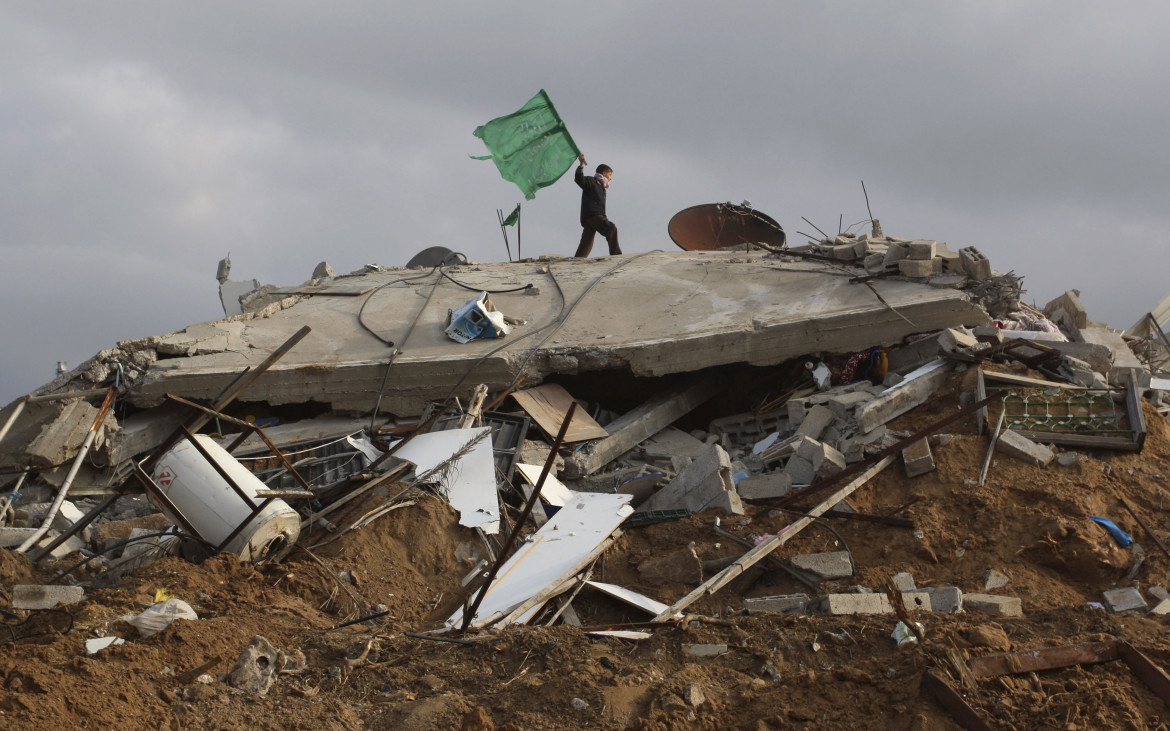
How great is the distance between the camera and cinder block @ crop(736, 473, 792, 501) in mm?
7004

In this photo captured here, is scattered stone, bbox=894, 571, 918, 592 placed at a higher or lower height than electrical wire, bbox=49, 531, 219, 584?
lower

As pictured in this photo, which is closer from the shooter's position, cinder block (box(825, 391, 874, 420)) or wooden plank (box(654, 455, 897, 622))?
wooden plank (box(654, 455, 897, 622))

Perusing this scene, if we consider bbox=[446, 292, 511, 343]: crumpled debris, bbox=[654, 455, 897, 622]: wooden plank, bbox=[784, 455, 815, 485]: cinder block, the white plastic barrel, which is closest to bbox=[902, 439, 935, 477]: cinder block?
bbox=[654, 455, 897, 622]: wooden plank

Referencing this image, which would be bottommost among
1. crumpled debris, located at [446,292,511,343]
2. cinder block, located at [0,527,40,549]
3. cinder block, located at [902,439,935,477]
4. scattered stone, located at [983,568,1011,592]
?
scattered stone, located at [983,568,1011,592]

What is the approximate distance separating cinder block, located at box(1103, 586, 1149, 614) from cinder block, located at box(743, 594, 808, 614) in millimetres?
1917

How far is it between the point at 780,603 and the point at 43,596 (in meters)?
4.63

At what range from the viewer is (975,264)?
8906mm

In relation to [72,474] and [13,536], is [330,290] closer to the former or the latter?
[72,474]

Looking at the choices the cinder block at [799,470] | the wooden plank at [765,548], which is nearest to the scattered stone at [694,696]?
the wooden plank at [765,548]

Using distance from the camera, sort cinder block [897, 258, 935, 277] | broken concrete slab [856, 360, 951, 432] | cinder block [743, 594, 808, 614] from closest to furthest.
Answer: cinder block [743, 594, 808, 614]
broken concrete slab [856, 360, 951, 432]
cinder block [897, 258, 935, 277]

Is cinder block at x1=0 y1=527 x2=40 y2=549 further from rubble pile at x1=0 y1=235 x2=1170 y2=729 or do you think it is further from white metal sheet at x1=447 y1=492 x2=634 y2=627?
white metal sheet at x1=447 y1=492 x2=634 y2=627

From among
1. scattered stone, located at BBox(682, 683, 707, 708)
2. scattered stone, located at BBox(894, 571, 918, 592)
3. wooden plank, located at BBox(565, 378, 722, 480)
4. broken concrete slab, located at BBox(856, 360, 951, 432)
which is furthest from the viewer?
wooden plank, located at BBox(565, 378, 722, 480)

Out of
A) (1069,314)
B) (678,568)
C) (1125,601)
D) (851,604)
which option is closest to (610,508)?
(678,568)

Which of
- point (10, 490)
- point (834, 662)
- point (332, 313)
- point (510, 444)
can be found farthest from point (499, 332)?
point (834, 662)
